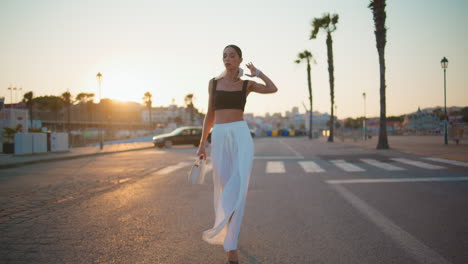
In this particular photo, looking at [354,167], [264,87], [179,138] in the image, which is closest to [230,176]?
[264,87]

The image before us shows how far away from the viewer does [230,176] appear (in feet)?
11.1

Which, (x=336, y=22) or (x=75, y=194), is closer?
(x=75, y=194)

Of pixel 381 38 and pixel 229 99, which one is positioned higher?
pixel 381 38

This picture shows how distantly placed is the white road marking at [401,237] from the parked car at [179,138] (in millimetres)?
23962

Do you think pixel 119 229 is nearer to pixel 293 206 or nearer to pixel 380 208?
pixel 293 206

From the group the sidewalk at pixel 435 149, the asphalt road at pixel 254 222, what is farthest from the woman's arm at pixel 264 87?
the sidewalk at pixel 435 149

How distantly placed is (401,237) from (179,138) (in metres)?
26.3

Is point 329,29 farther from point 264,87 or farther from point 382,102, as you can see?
point 264,87

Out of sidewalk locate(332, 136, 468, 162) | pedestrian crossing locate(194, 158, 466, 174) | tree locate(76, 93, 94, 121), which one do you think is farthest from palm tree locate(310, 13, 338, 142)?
tree locate(76, 93, 94, 121)

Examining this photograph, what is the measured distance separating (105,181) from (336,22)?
3299 centimetres

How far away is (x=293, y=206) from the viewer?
582 centimetres

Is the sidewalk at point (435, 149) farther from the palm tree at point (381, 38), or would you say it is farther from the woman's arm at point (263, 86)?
the woman's arm at point (263, 86)

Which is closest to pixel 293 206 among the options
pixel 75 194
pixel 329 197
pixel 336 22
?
pixel 329 197

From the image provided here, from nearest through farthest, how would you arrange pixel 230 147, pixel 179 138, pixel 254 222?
pixel 230 147 → pixel 254 222 → pixel 179 138
